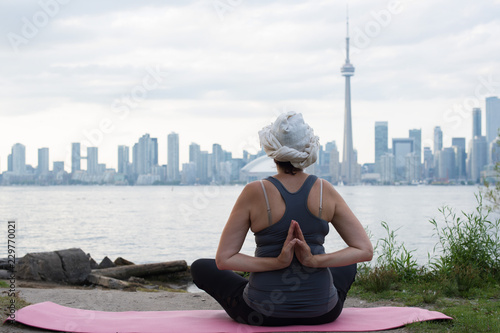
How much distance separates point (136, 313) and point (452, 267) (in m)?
4.17

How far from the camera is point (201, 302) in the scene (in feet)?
21.3

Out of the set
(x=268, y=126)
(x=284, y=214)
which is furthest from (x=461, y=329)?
(x=268, y=126)

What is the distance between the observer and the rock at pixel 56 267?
9.27 m

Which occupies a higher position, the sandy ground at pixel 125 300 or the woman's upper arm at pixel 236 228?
the woman's upper arm at pixel 236 228

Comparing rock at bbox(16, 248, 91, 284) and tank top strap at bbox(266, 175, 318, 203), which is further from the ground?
tank top strap at bbox(266, 175, 318, 203)

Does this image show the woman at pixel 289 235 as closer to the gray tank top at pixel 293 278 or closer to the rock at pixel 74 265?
the gray tank top at pixel 293 278

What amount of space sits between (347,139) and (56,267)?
14640 cm

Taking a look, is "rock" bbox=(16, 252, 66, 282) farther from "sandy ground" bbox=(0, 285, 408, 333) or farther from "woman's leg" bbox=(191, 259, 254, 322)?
"woman's leg" bbox=(191, 259, 254, 322)

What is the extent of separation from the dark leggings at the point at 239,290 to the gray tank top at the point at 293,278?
66mm

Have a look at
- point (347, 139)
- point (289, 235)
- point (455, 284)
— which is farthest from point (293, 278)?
point (347, 139)

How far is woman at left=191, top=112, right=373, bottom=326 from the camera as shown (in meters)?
3.82

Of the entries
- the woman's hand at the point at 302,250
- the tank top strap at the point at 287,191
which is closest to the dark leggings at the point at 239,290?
the woman's hand at the point at 302,250

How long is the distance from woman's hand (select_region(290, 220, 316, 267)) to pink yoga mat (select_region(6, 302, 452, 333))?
1.96ft

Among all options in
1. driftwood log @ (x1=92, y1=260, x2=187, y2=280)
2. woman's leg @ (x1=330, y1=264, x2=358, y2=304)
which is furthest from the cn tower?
woman's leg @ (x1=330, y1=264, x2=358, y2=304)
